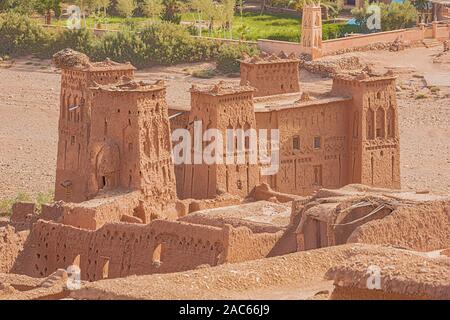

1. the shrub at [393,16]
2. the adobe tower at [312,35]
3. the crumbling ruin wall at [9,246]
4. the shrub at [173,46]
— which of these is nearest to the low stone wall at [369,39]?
the adobe tower at [312,35]

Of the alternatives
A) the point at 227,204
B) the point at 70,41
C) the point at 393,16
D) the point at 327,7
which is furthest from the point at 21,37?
the point at 227,204

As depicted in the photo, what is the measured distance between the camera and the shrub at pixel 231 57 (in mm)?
91200

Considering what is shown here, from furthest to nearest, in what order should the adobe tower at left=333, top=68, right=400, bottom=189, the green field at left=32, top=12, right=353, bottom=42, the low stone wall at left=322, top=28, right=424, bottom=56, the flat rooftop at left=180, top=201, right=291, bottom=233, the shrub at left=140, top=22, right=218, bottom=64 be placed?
the green field at left=32, top=12, right=353, bottom=42 < the shrub at left=140, top=22, right=218, bottom=64 < the low stone wall at left=322, top=28, right=424, bottom=56 < the adobe tower at left=333, top=68, right=400, bottom=189 < the flat rooftop at left=180, top=201, right=291, bottom=233

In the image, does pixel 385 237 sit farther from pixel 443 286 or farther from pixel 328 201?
pixel 443 286

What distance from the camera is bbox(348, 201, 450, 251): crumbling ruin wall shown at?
4669 cm

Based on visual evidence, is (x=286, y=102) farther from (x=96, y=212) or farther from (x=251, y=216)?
(x=96, y=212)

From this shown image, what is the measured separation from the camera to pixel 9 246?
53.3 metres

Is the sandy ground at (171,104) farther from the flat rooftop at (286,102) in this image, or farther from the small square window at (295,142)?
the small square window at (295,142)

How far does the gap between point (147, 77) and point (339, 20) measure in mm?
16794

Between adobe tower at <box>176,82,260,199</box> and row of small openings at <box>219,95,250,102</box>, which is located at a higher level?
row of small openings at <box>219,95,250,102</box>

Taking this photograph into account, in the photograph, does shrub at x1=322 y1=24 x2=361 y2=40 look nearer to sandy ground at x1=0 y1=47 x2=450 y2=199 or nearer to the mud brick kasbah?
sandy ground at x1=0 y1=47 x2=450 y2=199

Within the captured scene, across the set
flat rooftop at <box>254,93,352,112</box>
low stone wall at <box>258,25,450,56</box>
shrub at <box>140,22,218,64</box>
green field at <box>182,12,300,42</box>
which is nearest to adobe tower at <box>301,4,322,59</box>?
low stone wall at <box>258,25,450,56</box>

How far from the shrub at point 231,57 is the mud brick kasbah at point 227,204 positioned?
80.3 ft

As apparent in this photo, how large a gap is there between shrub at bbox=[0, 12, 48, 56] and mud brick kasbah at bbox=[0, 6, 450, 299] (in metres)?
32.8
